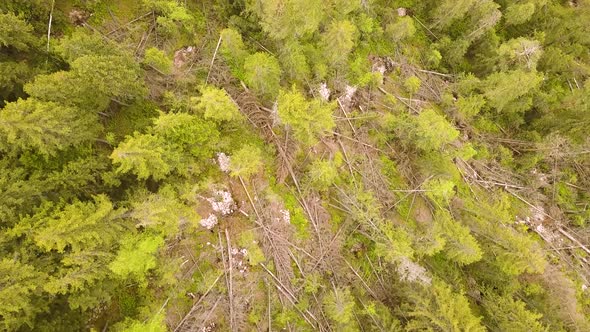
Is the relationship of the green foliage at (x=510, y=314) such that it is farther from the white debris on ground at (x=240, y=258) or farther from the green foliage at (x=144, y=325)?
the green foliage at (x=144, y=325)

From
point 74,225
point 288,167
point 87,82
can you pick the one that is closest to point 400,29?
point 288,167

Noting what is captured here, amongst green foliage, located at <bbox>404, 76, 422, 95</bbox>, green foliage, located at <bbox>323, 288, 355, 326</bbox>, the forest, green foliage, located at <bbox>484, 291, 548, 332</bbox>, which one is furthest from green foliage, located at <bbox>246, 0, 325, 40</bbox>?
green foliage, located at <bbox>484, 291, 548, 332</bbox>

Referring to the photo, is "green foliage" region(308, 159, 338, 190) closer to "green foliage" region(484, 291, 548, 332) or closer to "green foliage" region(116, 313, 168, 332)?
"green foliage" region(116, 313, 168, 332)

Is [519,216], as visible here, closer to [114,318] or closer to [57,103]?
[114,318]

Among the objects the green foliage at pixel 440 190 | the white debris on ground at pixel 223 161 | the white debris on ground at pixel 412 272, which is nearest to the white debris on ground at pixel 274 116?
the white debris on ground at pixel 223 161

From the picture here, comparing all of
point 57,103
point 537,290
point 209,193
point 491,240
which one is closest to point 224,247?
point 209,193
